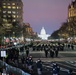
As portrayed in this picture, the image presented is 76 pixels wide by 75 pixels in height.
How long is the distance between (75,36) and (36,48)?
86813mm

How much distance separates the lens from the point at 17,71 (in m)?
26.6

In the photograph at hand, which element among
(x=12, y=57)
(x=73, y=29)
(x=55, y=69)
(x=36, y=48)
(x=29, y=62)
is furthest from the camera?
(x=73, y=29)

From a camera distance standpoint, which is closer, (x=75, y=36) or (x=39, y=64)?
(x=39, y=64)

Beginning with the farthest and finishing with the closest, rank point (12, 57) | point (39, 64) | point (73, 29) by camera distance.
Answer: point (73, 29)
point (12, 57)
point (39, 64)

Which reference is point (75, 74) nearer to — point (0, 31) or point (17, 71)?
point (17, 71)

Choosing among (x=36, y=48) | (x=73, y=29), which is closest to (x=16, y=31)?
(x=73, y=29)

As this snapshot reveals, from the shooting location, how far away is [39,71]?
33875 mm

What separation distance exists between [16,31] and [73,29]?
37.5 metres

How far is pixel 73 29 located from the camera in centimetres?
18012

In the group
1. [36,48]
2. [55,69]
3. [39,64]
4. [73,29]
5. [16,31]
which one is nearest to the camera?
[55,69]

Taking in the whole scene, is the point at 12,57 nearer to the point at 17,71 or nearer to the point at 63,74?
the point at 63,74

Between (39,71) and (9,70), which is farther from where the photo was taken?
(39,71)

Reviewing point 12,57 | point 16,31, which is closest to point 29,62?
point 12,57

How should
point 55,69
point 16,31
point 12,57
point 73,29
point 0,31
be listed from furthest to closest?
point 16,31
point 73,29
point 0,31
point 12,57
point 55,69
